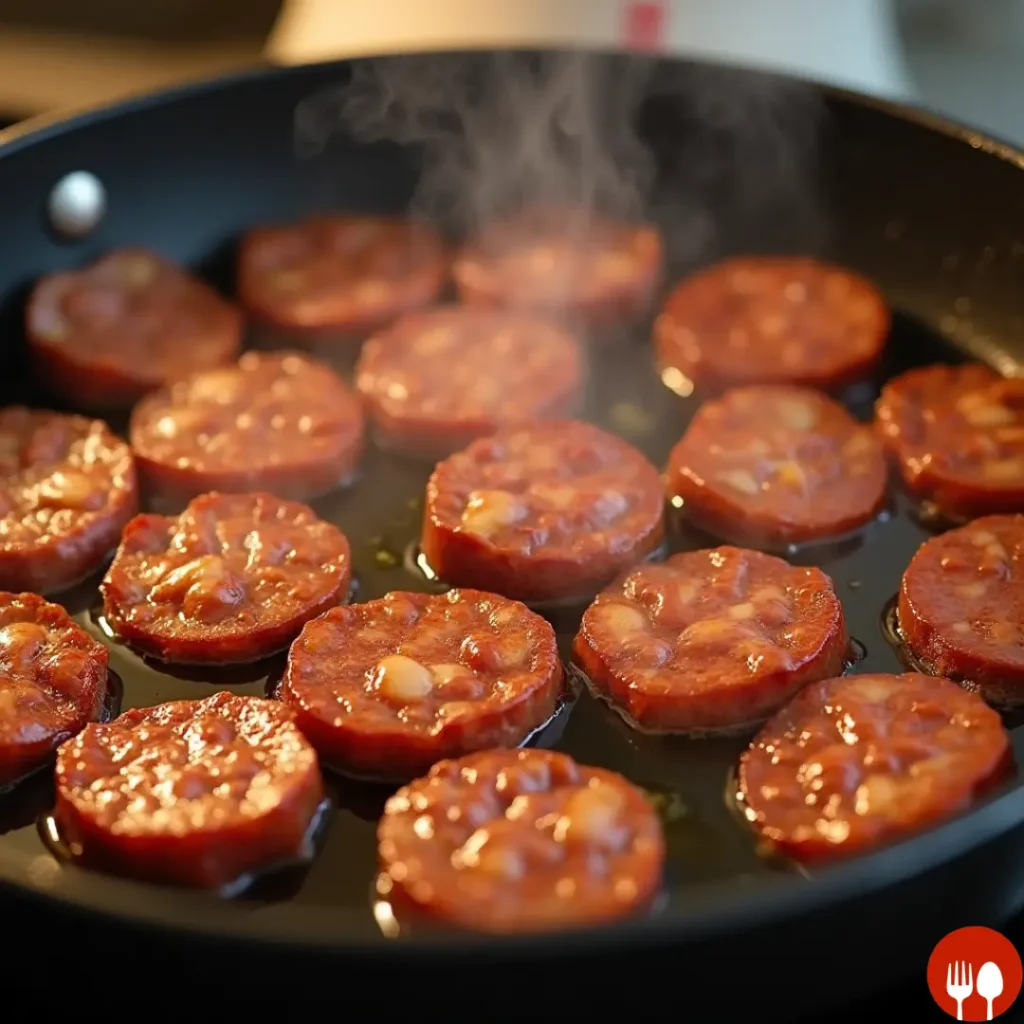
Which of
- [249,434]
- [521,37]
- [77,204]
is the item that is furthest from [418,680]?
[521,37]

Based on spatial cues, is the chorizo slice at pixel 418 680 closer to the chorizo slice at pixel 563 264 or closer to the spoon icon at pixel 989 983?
the spoon icon at pixel 989 983

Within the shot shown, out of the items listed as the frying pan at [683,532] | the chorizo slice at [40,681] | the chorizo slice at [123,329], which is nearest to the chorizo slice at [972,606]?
the frying pan at [683,532]

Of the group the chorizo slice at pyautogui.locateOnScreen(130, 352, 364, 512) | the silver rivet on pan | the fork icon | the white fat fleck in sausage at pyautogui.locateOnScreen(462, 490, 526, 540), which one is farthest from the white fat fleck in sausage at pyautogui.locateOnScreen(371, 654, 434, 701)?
the silver rivet on pan

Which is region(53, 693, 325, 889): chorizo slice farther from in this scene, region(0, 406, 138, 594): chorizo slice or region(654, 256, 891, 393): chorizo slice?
region(654, 256, 891, 393): chorizo slice

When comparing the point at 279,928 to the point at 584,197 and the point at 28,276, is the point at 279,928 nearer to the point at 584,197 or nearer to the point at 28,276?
the point at 28,276

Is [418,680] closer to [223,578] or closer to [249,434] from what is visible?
[223,578]
